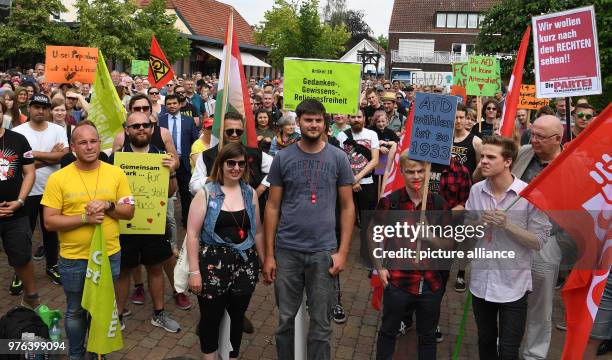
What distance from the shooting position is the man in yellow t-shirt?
374 centimetres

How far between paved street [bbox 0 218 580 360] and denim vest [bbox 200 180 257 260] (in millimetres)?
1191

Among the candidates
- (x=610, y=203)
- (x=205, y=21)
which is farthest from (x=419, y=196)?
(x=205, y=21)

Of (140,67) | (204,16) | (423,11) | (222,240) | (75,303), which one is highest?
(423,11)

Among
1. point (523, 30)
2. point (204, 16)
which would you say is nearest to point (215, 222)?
point (523, 30)

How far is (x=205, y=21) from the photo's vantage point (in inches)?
1661

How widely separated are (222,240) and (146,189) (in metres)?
1.21

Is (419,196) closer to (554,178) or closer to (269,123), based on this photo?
(554,178)

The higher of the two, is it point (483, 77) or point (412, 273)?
point (483, 77)

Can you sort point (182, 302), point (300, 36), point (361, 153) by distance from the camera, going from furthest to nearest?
point (300, 36) → point (361, 153) → point (182, 302)

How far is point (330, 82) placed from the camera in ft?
18.3

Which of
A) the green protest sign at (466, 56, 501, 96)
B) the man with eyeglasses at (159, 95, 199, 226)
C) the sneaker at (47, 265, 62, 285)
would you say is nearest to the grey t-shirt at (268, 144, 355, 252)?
the sneaker at (47, 265, 62, 285)

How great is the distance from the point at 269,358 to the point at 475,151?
3.11 m

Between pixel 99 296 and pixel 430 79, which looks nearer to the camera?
pixel 99 296

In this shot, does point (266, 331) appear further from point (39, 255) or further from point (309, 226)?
point (39, 255)
